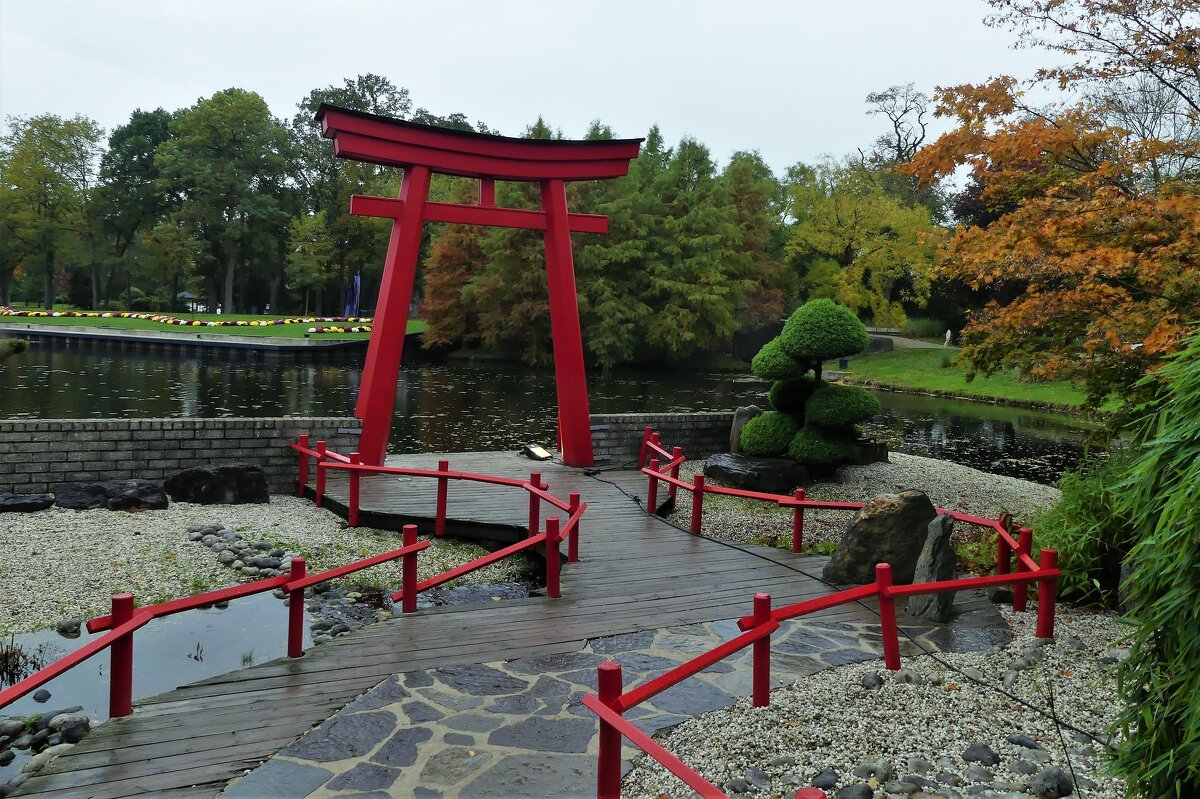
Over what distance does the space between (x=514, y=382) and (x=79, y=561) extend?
76.7 ft

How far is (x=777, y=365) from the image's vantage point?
12.1m

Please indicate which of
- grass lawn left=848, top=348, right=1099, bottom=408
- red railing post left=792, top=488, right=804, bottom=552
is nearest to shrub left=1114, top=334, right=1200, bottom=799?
red railing post left=792, top=488, right=804, bottom=552

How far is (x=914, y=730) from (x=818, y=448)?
8191 millimetres

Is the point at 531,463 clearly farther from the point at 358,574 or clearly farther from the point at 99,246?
the point at 99,246

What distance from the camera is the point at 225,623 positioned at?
658cm

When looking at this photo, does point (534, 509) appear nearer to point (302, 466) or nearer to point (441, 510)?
point (441, 510)

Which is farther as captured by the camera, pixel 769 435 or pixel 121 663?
pixel 769 435

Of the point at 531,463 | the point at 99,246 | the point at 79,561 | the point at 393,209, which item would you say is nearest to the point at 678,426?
the point at 531,463

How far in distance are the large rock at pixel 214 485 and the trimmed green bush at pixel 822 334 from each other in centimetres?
756

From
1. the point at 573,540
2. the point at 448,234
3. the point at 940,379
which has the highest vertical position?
the point at 448,234

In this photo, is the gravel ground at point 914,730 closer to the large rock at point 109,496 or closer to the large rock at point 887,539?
the large rock at point 887,539

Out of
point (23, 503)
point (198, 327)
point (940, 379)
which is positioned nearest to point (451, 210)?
point (23, 503)

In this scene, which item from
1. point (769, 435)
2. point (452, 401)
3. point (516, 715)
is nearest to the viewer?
point (516, 715)

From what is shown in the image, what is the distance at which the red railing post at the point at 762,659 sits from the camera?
12.8ft
